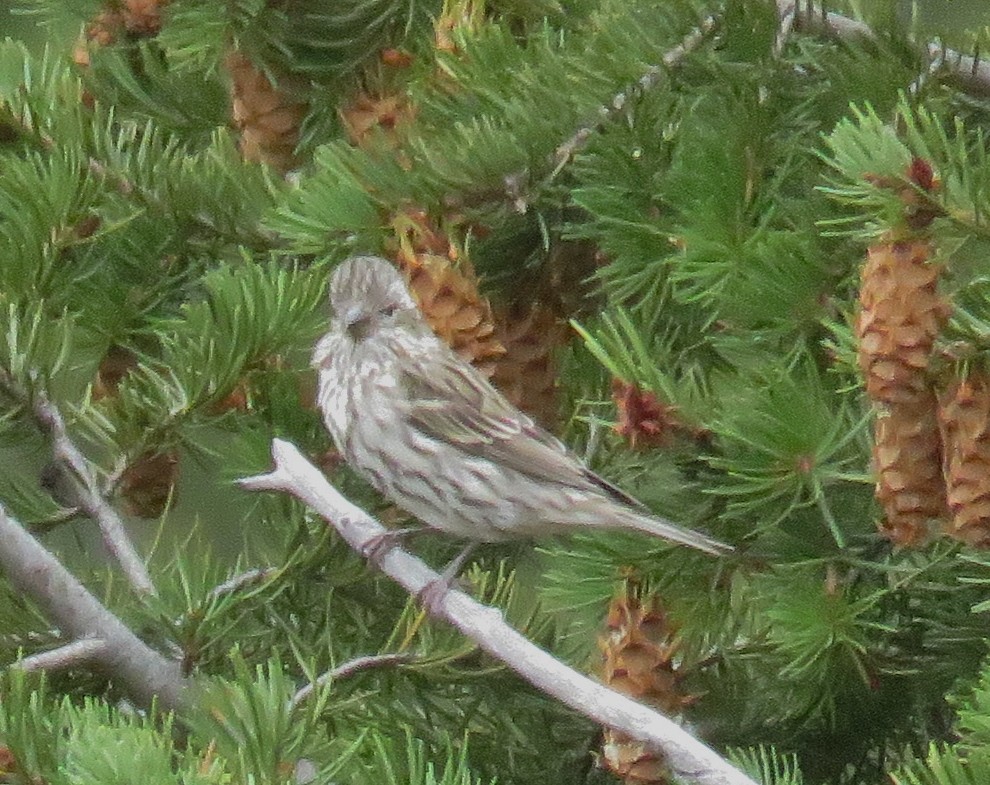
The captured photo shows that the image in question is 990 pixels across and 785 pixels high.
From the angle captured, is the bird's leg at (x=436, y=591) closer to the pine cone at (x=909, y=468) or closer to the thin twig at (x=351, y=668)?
the thin twig at (x=351, y=668)

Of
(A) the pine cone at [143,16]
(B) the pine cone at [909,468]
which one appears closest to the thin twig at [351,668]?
(B) the pine cone at [909,468]

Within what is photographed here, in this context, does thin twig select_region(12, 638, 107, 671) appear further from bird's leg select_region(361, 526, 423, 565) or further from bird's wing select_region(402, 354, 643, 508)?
bird's wing select_region(402, 354, 643, 508)

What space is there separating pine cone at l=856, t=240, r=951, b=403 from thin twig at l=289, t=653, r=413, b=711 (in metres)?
0.57

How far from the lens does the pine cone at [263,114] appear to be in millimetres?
2115

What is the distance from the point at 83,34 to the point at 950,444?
1360mm

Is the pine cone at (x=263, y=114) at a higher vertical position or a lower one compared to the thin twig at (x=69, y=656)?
higher

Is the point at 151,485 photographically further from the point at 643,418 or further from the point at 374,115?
the point at 643,418

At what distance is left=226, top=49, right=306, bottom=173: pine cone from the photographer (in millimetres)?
2115

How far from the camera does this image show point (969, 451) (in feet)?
4.97

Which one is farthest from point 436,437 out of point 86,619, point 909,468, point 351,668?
point 909,468

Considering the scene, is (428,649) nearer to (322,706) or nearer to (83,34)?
(322,706)

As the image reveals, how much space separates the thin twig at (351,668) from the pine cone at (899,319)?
1.87 feet

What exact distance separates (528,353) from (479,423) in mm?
699

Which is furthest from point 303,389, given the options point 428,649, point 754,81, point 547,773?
point 754,81
